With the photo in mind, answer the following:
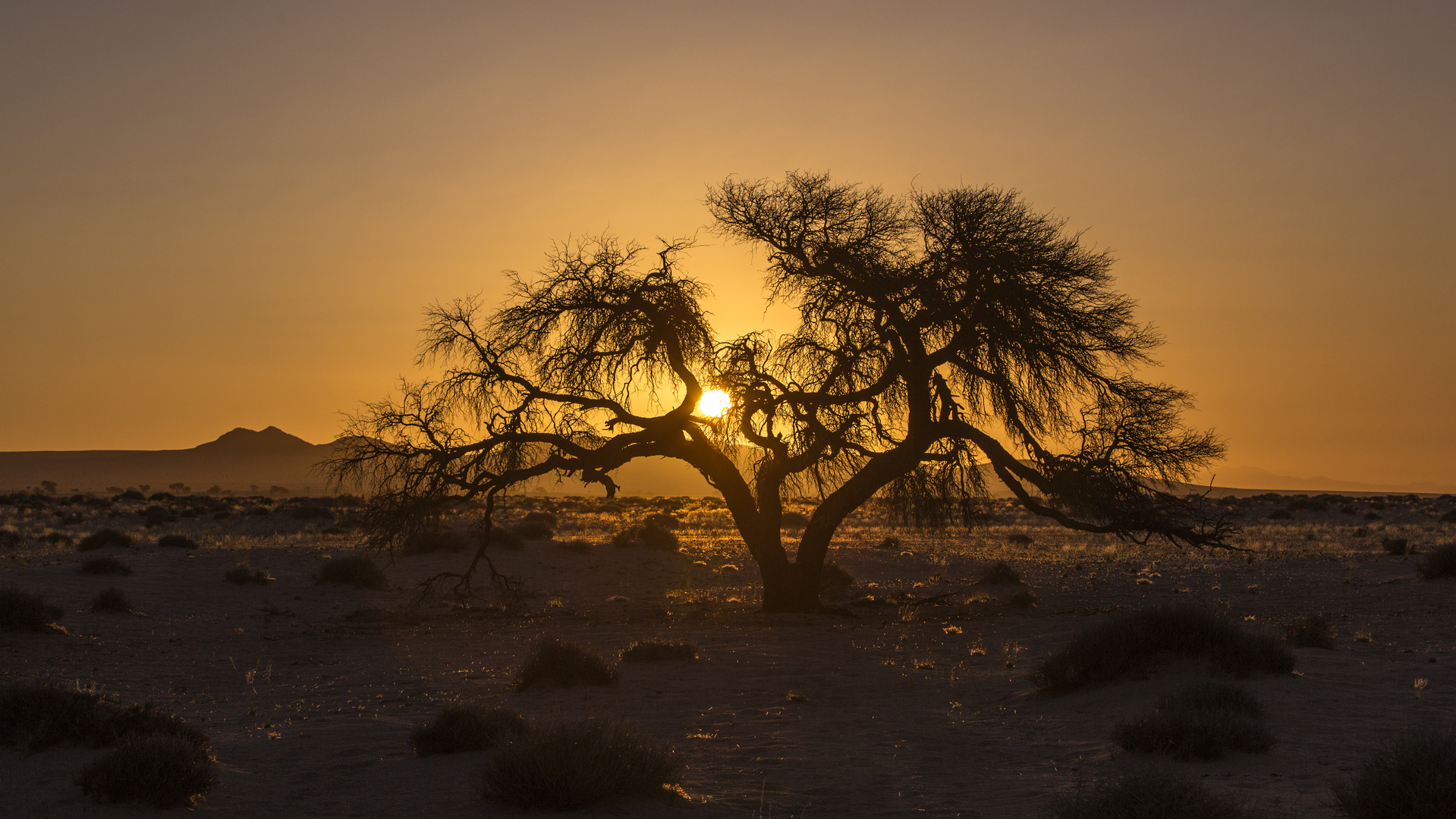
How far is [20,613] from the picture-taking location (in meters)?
14.8

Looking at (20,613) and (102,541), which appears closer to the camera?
(20,613)

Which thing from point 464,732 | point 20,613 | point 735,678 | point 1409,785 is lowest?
point 735,678

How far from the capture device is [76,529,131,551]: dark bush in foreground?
90.2 feet

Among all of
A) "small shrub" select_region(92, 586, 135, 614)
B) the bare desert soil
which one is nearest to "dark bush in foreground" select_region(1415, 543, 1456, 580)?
the bare desert soil

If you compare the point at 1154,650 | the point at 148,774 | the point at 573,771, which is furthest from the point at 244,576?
the point at 1154,650

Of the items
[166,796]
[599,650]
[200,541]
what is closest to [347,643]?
[599,650]

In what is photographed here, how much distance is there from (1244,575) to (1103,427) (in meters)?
10.4

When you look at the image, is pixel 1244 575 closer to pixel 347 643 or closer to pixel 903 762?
A: pixel 903 762

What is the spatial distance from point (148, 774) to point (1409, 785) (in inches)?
329

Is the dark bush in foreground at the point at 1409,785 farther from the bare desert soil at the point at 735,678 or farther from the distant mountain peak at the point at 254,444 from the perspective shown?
the distant mountain peak at the point at 254,444

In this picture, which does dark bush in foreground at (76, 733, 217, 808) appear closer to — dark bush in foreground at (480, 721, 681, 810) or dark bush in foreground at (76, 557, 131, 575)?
dark bush in foreground at (480, 721, 681, 810)

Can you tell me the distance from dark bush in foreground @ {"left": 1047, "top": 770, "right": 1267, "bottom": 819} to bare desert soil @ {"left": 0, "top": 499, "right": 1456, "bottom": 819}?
81 cm

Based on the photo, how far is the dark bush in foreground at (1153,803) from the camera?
18.5ft

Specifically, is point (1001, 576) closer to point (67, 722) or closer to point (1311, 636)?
point (1311, 636)
